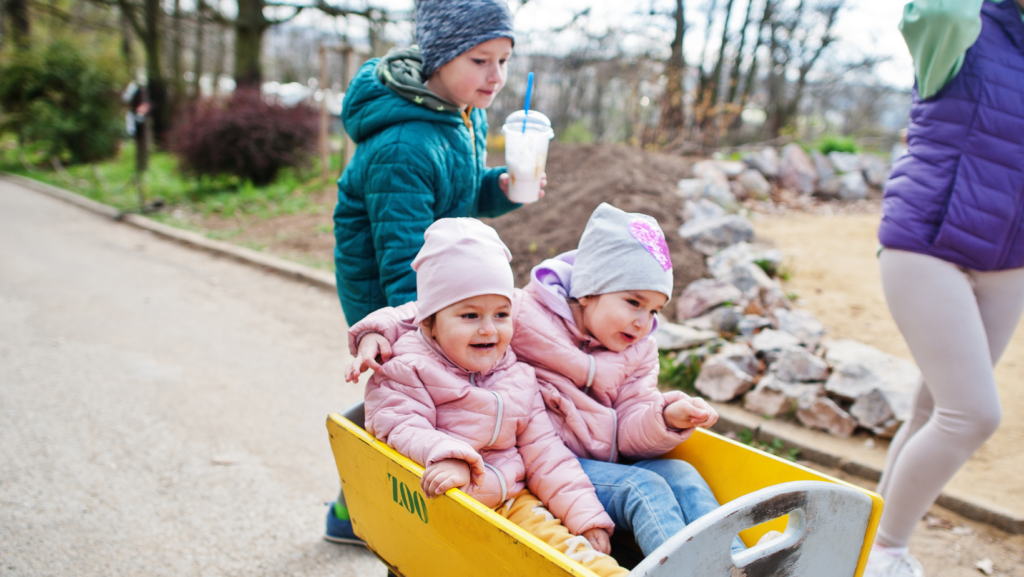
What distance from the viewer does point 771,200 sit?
754 cm

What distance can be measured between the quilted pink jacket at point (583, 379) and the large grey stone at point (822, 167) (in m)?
7.66

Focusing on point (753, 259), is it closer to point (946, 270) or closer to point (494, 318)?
point (946, 270)

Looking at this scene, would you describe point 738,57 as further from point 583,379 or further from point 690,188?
point 583,379

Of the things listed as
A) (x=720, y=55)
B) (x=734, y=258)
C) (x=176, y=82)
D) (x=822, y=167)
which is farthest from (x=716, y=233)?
(x=176, y=82)

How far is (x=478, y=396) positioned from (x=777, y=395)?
2.26m

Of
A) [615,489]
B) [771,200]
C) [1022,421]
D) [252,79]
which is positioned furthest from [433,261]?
[252,79]

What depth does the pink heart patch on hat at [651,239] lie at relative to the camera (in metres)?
1.80

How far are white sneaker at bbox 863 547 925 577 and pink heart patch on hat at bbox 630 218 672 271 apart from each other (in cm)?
127

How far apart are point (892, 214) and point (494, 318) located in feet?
4.55

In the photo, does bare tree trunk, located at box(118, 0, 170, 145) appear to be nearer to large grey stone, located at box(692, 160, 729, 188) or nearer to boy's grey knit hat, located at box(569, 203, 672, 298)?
large grey stone, located at box(692, 160, 729, 188)

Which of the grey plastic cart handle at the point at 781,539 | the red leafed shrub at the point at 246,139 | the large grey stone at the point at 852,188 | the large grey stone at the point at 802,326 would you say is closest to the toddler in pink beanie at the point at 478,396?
the grey plastic cart handle at the point at 781,539

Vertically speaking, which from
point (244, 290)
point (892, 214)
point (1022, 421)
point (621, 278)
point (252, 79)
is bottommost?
point (244, 290)

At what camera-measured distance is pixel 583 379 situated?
6.08 ft

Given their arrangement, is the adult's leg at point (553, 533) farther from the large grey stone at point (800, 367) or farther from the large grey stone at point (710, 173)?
the large grey stone at point (710, 173)
